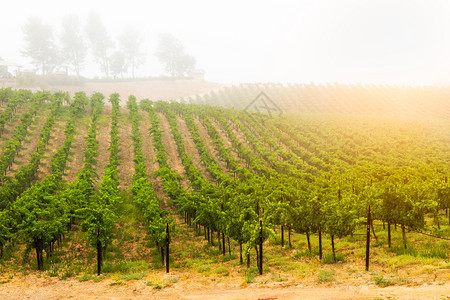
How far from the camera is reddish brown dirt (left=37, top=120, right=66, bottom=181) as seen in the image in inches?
1580

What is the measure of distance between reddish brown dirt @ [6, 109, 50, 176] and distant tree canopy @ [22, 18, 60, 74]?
80338 millimetres

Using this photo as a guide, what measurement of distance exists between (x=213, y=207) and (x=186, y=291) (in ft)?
25.2

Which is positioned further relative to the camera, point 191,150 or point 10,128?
point 191,150

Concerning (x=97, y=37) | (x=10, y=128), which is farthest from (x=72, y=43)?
(x=10, y=128)

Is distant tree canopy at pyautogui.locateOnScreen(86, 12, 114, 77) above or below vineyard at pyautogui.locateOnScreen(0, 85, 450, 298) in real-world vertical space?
above

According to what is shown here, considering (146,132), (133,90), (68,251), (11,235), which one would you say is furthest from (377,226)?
(133,90)

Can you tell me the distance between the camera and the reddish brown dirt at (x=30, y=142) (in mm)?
40719

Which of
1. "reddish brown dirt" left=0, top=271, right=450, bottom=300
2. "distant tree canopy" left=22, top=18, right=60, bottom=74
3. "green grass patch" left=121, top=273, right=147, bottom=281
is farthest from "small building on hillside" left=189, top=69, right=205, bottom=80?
"reddish brown dirt" left=0, top=271, right=450, bottom=300

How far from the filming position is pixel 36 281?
20141mm

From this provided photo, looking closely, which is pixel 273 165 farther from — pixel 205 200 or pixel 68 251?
pixel 68 251

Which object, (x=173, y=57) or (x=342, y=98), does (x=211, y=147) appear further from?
(x=173, y=57)

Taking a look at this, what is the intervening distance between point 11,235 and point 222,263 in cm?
1517

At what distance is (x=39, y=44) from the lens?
123 metres

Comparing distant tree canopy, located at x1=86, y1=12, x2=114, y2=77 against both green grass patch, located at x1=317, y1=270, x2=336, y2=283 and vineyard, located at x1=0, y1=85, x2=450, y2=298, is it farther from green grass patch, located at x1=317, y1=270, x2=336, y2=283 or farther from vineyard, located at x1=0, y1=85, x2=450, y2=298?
green grass patch, located at x1=317, y1=270, x2=336, y2=283
